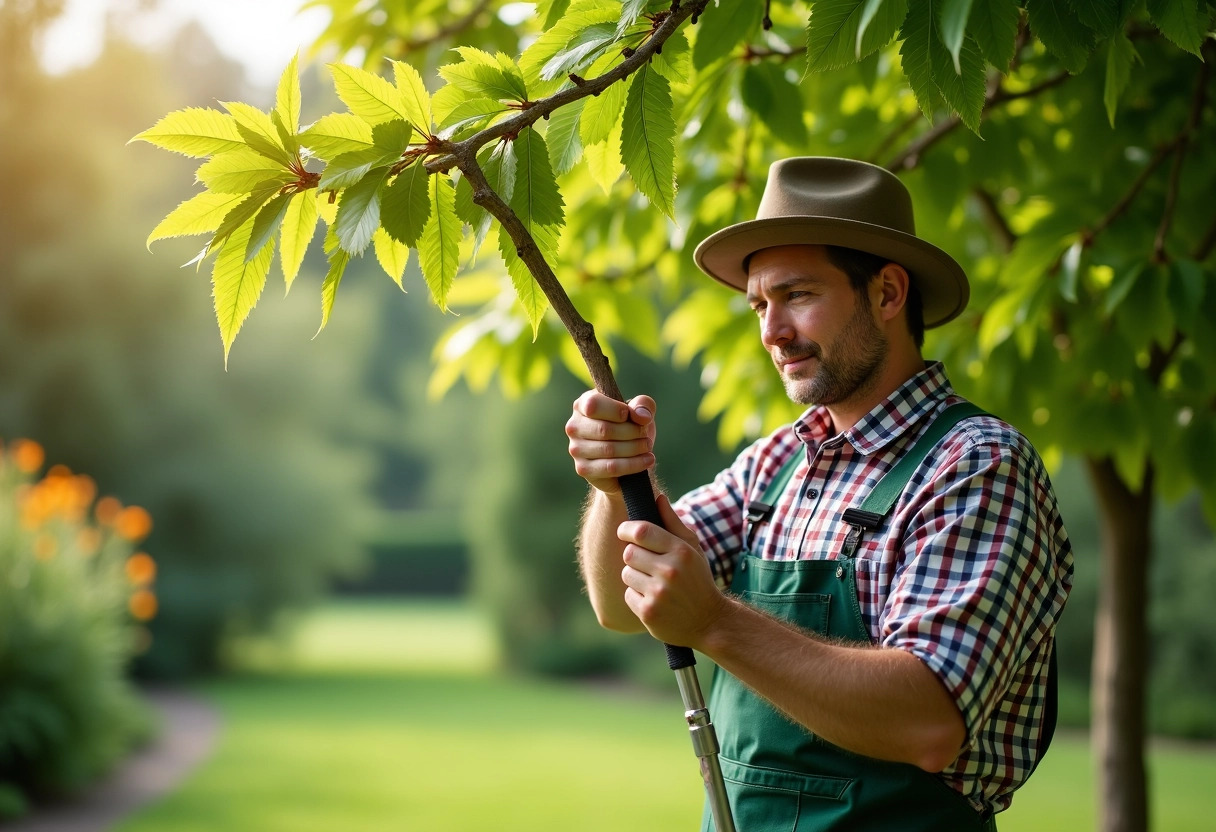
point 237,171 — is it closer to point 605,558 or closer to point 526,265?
point 526,265

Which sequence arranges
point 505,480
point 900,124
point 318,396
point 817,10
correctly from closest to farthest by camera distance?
point 817,10 < point 900,124 < point 505,480 < point 318,396

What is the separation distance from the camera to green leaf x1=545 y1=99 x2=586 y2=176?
1534 millimetres

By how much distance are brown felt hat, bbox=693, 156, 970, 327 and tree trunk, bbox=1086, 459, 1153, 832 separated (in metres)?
1.53

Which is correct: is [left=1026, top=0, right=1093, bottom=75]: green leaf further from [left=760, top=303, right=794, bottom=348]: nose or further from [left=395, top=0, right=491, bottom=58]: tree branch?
[left=395, top=0, right=491, bottom=58]: tree branch

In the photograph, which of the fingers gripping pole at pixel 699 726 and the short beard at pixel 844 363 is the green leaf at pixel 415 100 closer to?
the fingers gripping pole at pixel 699 726

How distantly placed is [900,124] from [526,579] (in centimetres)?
916

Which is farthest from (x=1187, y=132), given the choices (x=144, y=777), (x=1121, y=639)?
(x=144, y=777)

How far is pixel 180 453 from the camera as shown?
11.9 metres

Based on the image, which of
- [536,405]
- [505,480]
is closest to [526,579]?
[505,480]

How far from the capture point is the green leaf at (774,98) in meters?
2.22

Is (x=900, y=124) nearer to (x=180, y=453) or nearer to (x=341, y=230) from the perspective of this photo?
(x=341, y=230)

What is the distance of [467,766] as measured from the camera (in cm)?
796

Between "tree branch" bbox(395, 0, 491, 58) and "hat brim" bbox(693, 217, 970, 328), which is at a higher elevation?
"tree branch" bbox(395, 0, 491, 58)

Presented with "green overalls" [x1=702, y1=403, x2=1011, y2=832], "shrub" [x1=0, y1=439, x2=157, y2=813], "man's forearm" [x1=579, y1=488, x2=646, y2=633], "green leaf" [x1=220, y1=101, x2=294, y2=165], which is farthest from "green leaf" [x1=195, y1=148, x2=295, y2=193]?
"shrub" [x1=0, y1=439, x2=157, y2=813]
